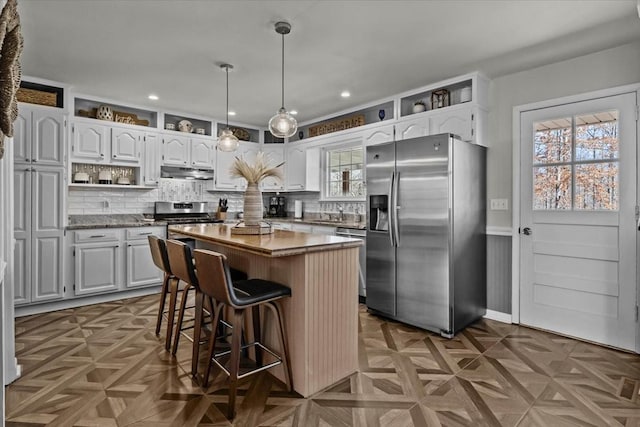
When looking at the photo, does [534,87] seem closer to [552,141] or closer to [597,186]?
[552,141]

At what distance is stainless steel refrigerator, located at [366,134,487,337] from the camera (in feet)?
10.5

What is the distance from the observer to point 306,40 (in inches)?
115

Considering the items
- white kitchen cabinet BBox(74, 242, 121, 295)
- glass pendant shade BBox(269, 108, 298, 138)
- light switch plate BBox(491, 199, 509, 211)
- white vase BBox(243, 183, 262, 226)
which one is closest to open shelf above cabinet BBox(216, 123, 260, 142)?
white kitchen cabinet BBox(74, 242, 121, 295)

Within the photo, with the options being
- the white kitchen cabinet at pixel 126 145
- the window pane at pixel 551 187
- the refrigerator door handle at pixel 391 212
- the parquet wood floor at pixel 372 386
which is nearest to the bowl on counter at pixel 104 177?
the white kitchen cabinet at pixel 126 145

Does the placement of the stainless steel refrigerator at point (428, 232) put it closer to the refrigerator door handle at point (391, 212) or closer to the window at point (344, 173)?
the refrigerator door handle at point (391, 212)

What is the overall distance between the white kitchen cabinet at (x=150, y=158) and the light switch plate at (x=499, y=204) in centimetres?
420

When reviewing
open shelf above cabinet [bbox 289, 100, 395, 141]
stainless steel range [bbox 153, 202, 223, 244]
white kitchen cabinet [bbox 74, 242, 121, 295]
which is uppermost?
open shelf above cabinet [bbox 289, 100, 395, 141]

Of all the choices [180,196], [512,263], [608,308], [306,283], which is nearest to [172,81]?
[180,196]

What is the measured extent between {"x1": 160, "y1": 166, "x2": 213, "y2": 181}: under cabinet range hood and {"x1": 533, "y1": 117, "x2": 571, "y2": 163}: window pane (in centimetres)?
425

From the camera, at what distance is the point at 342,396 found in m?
2.21

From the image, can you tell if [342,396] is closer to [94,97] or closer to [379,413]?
[379,413]

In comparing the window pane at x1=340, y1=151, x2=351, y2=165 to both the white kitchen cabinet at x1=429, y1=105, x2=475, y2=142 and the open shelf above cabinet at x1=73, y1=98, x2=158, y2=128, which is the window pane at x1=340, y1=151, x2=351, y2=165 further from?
the open shelf above cabinet at x1=73, y1=98, x2=158, y2=128

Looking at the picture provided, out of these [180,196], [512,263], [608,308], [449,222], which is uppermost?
[180,196]

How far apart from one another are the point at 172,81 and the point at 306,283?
2.94 metres
